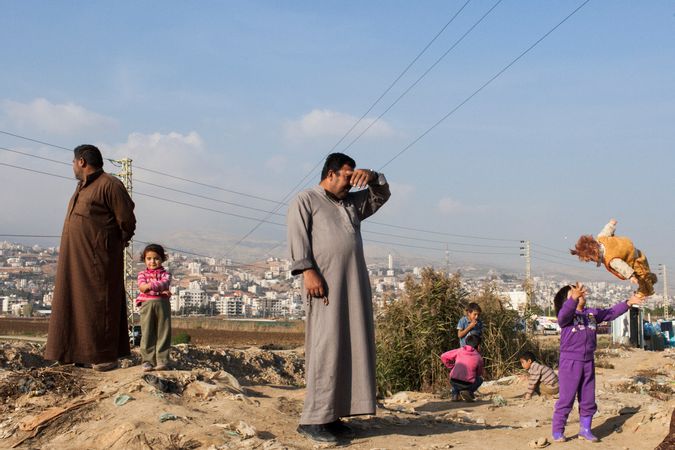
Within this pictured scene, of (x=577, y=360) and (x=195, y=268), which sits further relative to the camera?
(x=195, y=268)

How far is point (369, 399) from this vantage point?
540 cm

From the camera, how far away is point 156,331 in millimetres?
7285

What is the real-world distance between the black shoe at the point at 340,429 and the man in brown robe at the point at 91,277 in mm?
2471

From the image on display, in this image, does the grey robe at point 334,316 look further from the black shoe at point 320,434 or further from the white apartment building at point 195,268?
the white apartment building at point 195,268

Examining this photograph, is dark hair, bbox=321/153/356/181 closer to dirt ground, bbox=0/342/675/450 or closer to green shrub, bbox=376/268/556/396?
dirt ground, bbox=0/342/675/450

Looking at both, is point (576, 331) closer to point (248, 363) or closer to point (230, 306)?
point (248, 363)

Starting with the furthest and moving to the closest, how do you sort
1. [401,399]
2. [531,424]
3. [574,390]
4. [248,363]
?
[248,363] < [401,399] < [531,424] < [574,390]

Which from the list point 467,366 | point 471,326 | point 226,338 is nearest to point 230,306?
point 226,338

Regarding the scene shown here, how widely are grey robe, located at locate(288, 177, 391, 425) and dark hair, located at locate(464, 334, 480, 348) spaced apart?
4372 millimetres

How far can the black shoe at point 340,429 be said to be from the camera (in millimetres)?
5508

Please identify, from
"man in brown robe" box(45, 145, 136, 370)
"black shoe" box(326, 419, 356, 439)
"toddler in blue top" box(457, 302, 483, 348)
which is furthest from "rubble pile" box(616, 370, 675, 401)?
"man in brown robe" box(45, 145, 136, 370)

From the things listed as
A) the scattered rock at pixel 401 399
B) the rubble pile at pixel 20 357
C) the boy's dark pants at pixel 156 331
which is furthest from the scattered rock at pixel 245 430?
the rubble pile at pixel 20 357

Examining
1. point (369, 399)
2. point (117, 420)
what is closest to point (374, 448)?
point (369, 399)

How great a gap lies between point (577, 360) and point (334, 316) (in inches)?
78.9
